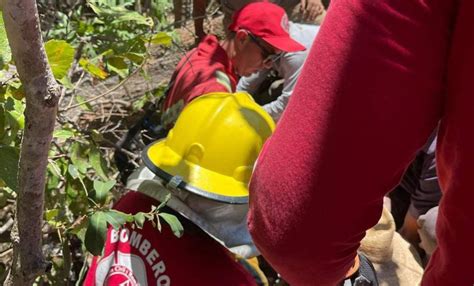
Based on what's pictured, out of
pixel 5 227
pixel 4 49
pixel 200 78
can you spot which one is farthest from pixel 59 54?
pixel 200 78

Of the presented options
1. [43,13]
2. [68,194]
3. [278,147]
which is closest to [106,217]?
[278,147]

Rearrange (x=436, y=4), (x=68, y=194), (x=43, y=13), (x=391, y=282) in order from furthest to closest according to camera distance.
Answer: (x=43, y=13), (x=391, y=282), (x=68, y=194), (x=436, y=4)

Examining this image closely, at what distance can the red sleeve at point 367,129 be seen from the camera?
32.1 inches

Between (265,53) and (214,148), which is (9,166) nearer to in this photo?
(214,148)

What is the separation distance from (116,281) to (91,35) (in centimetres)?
85

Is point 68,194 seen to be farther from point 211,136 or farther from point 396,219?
point 396,219

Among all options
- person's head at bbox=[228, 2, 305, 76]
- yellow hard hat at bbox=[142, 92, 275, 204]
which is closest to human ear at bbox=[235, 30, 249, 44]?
person's head at bbox=[228, 2, 305, 76]

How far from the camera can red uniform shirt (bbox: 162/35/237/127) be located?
2.65 metres

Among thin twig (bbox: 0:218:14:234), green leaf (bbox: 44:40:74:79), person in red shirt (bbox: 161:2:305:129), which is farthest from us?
person in red shirt (bbox: 161:2:305:129)

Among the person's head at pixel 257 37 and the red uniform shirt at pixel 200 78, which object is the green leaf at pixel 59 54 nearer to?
the red uniform shirt at pixel 200 78

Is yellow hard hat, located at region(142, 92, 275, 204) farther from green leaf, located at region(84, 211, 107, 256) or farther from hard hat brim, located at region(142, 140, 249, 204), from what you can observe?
green leaf, located at region(84, 211, 107, 256)

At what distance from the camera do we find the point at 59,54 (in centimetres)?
132

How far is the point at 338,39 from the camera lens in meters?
0.88

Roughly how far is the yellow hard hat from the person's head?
3.67 feet
